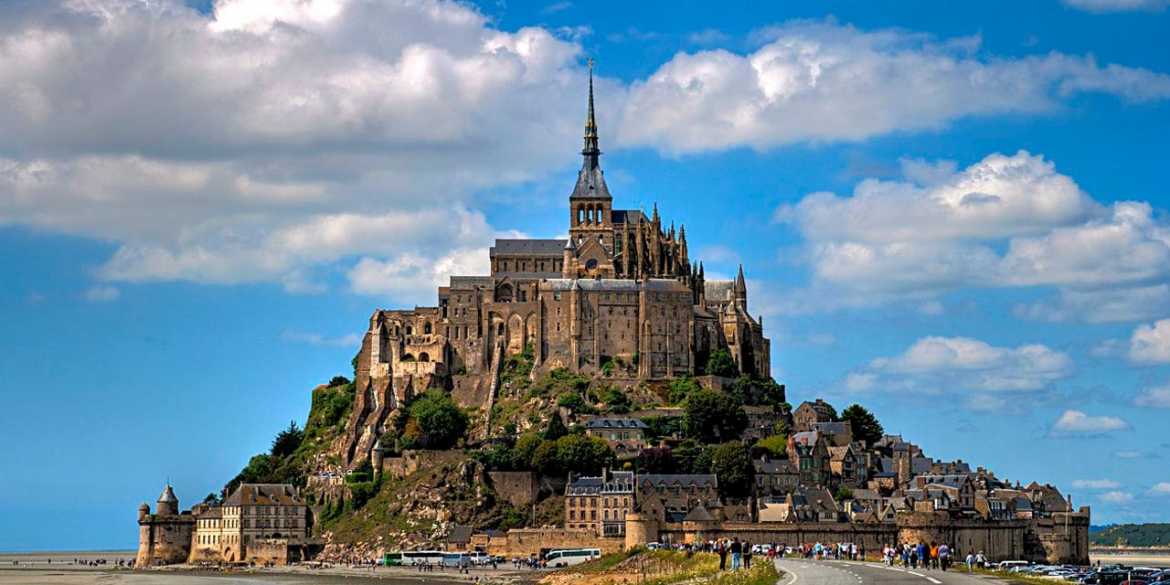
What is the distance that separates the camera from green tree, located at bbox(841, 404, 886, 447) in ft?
442

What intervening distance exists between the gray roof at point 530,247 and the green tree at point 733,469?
109ft

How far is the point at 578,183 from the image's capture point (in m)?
149

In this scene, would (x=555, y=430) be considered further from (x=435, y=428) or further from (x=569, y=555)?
(x=569, y=555)

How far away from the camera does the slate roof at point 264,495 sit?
396 ft

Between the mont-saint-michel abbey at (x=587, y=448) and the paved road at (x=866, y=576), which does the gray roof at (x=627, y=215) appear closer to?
the mont-saint-michel abbey at (x=587, y=448)

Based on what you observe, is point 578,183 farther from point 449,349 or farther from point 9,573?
point 9,573

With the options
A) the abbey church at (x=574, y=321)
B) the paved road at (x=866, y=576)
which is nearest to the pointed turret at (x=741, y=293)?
the abbey church at (x=574, y=321)

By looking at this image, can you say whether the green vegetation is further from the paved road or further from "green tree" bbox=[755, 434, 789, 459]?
the paved road

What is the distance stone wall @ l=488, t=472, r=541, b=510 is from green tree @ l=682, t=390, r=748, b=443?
14.0 metres

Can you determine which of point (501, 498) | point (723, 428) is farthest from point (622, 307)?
point (501, 498)

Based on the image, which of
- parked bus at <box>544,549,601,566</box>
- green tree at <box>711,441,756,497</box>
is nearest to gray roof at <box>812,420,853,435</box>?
green tree at <box>711,441,756,497</box>

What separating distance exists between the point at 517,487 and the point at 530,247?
33535mm

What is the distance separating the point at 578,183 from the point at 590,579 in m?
63.4

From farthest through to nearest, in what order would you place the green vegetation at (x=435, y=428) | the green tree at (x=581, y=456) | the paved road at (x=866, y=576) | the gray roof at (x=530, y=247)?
the gray roof at (x=530, y=247)
the green vegetation at (x=435, y=428)
the green tree at (x=581, y=456)
the paved road at (x=866, y=576)
